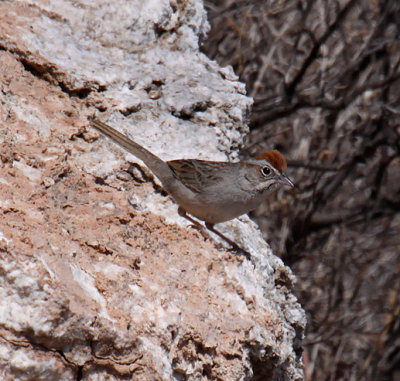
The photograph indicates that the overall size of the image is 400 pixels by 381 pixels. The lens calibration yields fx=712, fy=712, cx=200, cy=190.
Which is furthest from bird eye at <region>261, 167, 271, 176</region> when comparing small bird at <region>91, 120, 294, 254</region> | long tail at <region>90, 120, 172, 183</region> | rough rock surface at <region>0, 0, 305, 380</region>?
long tail at <region>90, 120, 172, 183</region>

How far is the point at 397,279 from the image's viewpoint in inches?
320

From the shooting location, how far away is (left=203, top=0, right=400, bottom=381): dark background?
316 inches

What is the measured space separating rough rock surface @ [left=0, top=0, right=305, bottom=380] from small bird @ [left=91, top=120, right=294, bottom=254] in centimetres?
8

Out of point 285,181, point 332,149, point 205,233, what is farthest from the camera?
point 332,149

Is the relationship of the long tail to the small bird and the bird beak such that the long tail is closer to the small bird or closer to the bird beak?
the small bird

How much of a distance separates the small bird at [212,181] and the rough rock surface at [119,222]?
0.25ft

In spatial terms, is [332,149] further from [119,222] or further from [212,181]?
[119,222]

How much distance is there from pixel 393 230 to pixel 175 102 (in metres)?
4.74

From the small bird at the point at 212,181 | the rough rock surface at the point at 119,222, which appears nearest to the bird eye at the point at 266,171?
the small bird at the point at 212,181

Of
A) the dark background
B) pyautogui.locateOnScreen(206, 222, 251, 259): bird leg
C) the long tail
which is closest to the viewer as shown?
pyautogui.locateOnScreen(206, 222, 251, 259): bird leg

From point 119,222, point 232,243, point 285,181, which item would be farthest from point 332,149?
point 119,222

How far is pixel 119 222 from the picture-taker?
3.43 m

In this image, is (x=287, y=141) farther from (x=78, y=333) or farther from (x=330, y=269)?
(x=78, y=333)

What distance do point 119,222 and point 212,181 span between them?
3.61 ft
